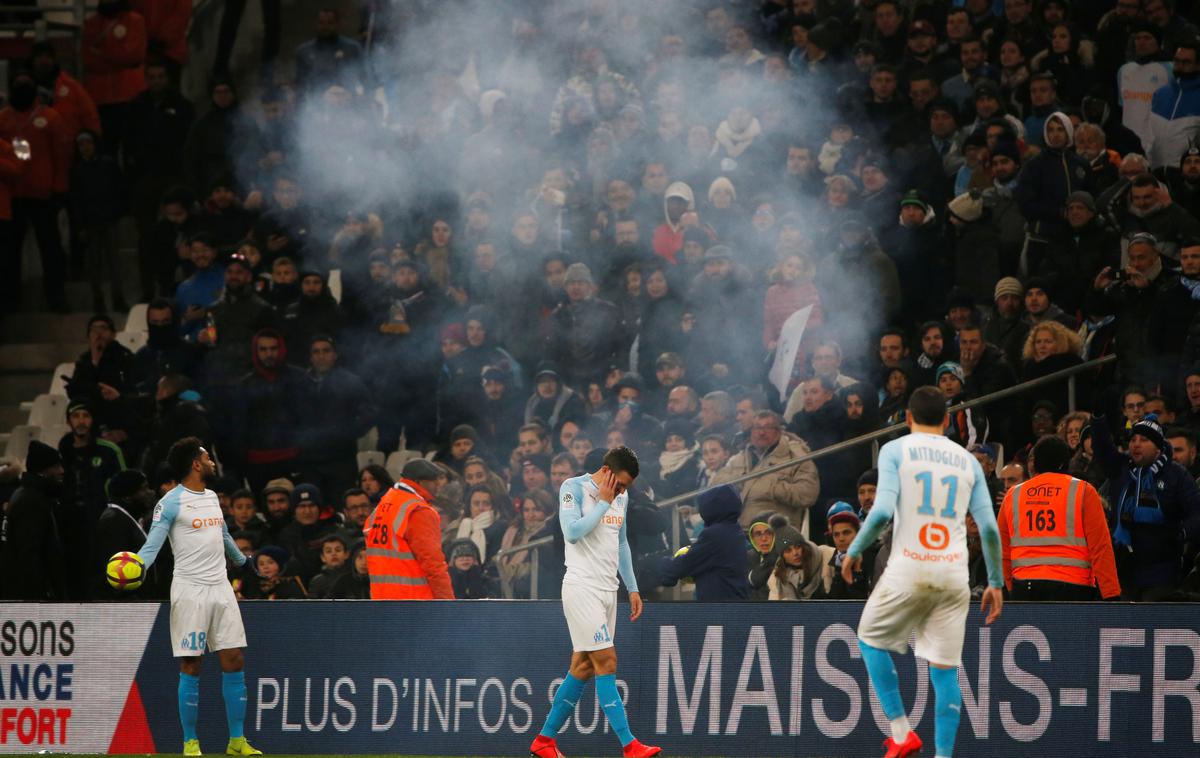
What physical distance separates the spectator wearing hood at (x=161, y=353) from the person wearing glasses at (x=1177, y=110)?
937 cm

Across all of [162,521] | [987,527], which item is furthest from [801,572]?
[162,521]

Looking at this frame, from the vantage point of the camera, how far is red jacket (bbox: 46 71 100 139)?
1964 cm

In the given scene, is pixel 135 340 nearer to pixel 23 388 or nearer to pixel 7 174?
pixel 23 388

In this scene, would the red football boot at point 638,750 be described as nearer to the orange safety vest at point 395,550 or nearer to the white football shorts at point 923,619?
the white football shorts at point 923,619

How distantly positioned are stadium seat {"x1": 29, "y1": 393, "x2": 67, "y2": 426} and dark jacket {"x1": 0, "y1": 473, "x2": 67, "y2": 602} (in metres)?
3.55

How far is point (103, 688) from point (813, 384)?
6.14 m

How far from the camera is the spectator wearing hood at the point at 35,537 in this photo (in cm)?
1491

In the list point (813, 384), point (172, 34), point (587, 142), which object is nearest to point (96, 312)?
point (172, 34)

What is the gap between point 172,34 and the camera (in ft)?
67.0

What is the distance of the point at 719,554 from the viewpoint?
39.9 feet

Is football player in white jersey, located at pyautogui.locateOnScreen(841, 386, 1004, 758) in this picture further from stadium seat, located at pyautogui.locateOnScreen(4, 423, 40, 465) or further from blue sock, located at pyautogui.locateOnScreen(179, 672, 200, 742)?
stadium seat, located at pyautogui.locateOnScreen(4, 423, 40, 465)

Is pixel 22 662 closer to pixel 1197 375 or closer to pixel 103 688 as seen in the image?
pixel 103 688

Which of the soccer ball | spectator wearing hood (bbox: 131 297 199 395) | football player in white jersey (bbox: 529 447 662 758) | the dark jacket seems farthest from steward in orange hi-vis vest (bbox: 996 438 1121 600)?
spectator wearing hood (bbox: 131 297 199 395)

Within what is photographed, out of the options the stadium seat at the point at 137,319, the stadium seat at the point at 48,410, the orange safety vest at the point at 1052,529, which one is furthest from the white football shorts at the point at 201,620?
the stadium seat at the point at 137,319
